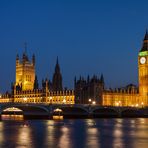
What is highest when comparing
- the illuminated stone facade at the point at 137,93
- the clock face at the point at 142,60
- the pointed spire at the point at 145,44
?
the pointed spire at the point at 145,44

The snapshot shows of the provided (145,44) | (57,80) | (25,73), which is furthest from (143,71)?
(25,73)

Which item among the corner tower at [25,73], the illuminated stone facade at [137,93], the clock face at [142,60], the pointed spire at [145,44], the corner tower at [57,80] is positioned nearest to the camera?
the illuminated stone facade at [137,93]

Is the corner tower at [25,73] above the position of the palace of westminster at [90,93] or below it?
above

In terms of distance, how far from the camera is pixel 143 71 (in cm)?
14038

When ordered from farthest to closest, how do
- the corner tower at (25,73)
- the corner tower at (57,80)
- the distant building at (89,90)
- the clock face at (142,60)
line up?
the corner tower at (25,73)
the corner tower at (57,80)
the clock face at (142,60)
the distant building at (89,90)

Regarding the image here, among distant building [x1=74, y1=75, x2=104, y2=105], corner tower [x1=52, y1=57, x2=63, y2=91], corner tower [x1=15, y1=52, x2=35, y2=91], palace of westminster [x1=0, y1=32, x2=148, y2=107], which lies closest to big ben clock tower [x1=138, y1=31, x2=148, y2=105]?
palace of westminster [x1=0, y1=32, x2=148, y2=107]

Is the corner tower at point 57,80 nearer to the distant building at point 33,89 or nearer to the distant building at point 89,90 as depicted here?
the distant building at point 33,89

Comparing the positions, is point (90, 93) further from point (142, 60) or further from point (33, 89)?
point (33, 89)

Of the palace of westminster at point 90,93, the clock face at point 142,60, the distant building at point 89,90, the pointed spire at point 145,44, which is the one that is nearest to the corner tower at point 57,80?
the palace of westminster at point 90,93

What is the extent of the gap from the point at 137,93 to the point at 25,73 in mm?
61844

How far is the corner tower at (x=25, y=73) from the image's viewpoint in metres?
180

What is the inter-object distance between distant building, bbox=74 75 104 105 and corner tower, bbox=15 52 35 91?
175 ft

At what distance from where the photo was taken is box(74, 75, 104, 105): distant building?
4862 inches

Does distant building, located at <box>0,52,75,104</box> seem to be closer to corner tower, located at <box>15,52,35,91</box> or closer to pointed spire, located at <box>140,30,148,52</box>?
corner tower, located at <box>15,52,35,91</box>
